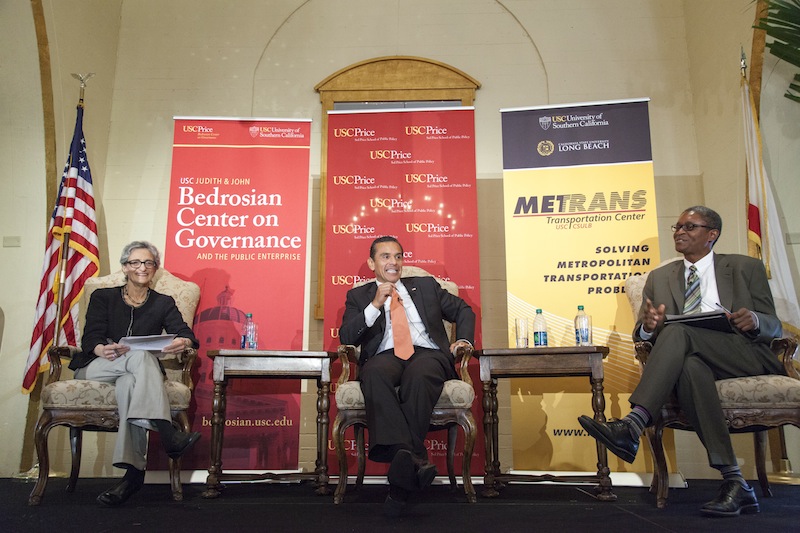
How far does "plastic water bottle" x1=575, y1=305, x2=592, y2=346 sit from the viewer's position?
3750 millimetres

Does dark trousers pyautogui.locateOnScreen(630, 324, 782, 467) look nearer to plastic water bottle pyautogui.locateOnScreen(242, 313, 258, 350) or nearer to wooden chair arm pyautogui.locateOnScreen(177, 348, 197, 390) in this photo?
plastic water bottle pyautogui.locateOnScreen(242, 313, 258, 350)

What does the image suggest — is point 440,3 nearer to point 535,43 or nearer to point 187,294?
point 535,43

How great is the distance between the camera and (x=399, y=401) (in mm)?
3184

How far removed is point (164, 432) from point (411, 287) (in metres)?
1.55

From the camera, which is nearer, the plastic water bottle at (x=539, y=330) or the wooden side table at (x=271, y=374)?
the wooden side table at (x=271, y=374)

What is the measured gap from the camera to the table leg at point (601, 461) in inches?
128

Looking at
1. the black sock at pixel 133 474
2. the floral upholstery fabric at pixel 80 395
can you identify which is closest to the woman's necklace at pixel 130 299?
the floral upholstery fabric at pixel 80 395

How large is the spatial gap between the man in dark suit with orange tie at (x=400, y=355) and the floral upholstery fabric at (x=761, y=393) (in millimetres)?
1269

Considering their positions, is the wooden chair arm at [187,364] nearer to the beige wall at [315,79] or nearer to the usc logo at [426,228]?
the beige wall at [315,79]

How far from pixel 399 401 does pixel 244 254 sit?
1828 mm

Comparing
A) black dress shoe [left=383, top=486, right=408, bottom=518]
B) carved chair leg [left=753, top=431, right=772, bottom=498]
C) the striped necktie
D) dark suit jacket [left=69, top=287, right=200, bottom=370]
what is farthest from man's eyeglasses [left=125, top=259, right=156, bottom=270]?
carved chair leg [left=753, top=431, right=772, bottom=498]

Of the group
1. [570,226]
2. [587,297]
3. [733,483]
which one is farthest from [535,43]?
[733,483]

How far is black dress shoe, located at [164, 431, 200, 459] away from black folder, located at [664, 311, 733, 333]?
2.39 metres

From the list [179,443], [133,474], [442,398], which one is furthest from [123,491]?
[442,398]
